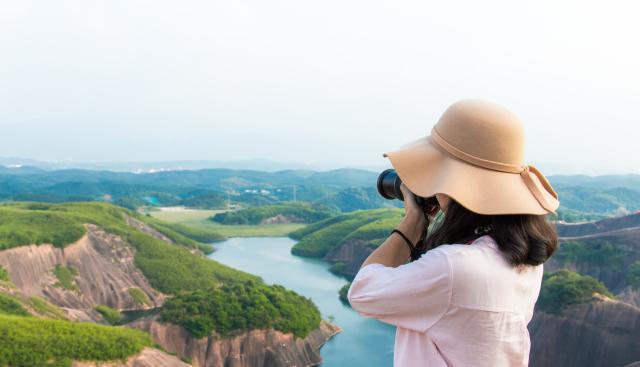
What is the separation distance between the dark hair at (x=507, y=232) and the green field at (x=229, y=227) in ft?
201

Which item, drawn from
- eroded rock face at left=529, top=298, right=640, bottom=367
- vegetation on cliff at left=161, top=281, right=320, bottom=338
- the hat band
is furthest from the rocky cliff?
the hat band

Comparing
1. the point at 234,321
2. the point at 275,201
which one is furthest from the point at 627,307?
the point at 275,201

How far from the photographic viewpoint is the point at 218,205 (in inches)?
3501

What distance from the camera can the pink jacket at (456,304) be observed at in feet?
5.87

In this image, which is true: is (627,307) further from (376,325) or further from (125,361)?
(125,361)

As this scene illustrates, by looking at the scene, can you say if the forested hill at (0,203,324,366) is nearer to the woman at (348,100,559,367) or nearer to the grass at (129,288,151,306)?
the grass at (129,288,151,306)

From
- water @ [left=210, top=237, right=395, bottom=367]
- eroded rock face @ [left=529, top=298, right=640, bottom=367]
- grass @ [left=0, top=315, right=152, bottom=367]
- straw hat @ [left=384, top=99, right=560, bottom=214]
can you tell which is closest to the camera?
straw hat @ [left=384, top=99, right=560, bottom=214]

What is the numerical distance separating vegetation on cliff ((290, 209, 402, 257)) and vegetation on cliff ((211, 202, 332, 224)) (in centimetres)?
861

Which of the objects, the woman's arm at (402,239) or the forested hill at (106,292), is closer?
the woman's arm at (402,239)

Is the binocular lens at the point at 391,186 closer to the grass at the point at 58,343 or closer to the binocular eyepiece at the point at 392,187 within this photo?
the binocular eyepiece at the point at 392,187

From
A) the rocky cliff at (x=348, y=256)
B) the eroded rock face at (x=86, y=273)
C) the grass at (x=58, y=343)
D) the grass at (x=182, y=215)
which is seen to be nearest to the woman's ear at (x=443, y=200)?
the grass at (x=58, y=343)

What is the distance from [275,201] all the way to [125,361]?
8114 centimetres

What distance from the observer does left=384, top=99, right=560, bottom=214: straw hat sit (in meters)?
1.89

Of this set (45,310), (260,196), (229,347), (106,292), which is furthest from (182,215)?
(229,347)
